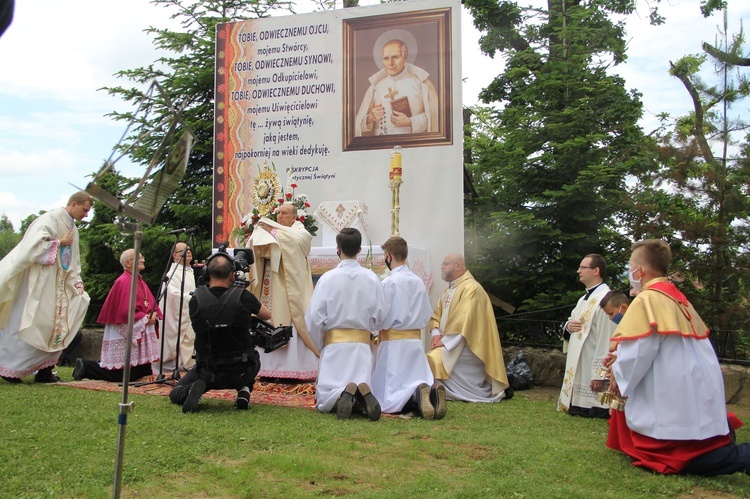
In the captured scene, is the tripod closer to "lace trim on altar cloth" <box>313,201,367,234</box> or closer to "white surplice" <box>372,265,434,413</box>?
"lace trim on altar cloth" <box>313,201,367,234</box>

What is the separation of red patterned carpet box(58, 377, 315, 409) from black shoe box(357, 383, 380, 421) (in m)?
0.71

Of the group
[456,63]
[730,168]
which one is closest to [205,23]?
[456,63]

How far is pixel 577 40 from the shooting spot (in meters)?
11.6

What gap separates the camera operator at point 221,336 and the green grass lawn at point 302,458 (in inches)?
8.7

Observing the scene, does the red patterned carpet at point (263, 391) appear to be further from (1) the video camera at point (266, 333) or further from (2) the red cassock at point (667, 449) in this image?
(2) the red cassock at point (667, 449)

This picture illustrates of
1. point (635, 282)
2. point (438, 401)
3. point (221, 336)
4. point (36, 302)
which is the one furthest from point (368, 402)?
point (36, 302)

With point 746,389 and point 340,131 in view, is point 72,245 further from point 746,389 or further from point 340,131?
point 746,389

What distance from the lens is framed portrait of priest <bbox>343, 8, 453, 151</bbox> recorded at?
1062 centimetres

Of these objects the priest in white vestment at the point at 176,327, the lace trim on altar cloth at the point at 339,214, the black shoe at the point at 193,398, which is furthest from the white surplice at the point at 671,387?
the priest in white vestment at the point at 176,327

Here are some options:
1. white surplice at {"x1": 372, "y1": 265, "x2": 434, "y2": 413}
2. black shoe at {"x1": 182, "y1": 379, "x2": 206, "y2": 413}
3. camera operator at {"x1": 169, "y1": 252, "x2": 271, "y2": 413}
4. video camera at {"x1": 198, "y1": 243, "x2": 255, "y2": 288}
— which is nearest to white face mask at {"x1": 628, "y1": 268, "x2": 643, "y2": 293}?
white surplice at {"x1": 372, "y1": 265, "x2": 434, "y2": 413}

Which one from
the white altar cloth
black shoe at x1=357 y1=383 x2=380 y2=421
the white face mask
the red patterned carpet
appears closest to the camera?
the white face mask

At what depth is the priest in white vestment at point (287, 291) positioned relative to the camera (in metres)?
8.59

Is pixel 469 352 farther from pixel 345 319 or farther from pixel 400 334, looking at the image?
pixel 345 319

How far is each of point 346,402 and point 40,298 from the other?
400 cm
